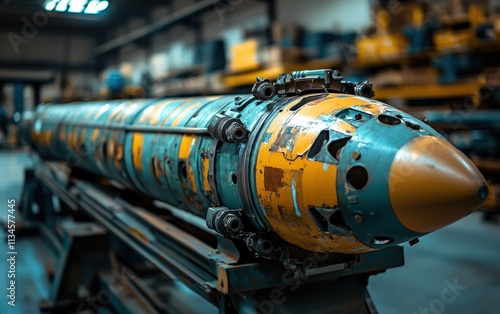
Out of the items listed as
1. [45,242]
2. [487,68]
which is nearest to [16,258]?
[45,242]

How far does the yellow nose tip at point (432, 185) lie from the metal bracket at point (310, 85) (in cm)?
51

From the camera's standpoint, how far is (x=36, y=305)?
3.49 m

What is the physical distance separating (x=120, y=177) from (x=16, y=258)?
7.11 feet

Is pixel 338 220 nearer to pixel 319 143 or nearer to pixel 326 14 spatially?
pixel 319 143

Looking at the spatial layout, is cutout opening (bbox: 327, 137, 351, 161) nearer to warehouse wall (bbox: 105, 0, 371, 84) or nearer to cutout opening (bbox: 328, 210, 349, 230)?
cutout opening (bbox: 328, 210, 349, 230)

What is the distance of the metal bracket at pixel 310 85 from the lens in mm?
1772

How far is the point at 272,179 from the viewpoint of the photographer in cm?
158

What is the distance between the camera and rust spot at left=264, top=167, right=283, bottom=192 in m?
1.56

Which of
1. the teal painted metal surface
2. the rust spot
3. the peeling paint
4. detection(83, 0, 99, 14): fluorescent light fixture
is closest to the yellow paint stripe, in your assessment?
the teal painted metal surface

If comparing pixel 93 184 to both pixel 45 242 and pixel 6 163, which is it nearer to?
pixel 45 242

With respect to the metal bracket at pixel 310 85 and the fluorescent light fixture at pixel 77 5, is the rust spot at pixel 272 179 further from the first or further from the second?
the fluorescent light fixture at pixel 77 5

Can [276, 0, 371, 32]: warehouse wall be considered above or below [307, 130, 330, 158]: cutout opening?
above

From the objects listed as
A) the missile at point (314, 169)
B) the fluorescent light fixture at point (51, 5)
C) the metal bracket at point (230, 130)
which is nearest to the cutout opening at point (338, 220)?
the missile at point (314, 169)

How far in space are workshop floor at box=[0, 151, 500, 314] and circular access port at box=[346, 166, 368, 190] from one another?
204 centimetres
